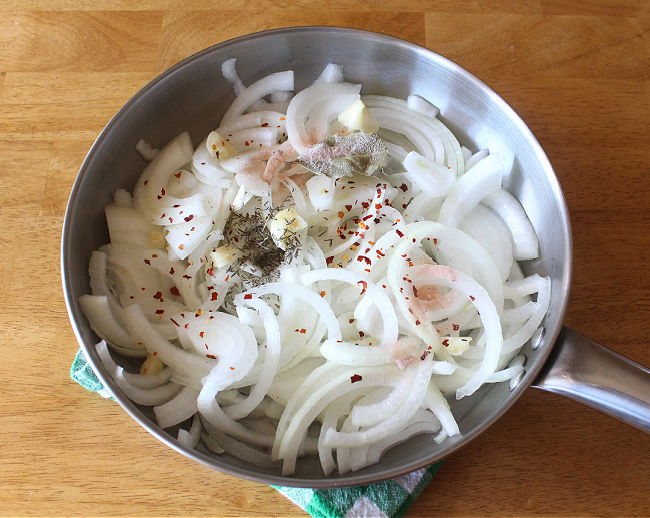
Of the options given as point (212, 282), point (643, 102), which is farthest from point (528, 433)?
point (643, 102)

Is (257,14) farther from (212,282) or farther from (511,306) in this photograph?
(511,306)

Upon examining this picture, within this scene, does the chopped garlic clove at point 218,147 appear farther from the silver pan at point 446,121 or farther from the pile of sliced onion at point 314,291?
the silver pan at point 446,121

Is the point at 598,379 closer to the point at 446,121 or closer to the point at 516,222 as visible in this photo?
the point at 516,222

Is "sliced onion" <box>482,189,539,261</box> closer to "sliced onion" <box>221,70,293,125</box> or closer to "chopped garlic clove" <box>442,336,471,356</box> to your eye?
"chopped garlic clove" <box>442,336,471,356</box>

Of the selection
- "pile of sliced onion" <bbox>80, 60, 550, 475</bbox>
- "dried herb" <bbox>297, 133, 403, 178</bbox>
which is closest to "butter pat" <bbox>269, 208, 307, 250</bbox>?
"pile of sliced onion" <bbox>80, 60, 550, 475</bbox>

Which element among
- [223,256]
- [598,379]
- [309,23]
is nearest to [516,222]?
[598,379]

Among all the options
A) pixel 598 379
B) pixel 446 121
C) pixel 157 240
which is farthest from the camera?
pixel 446 121
